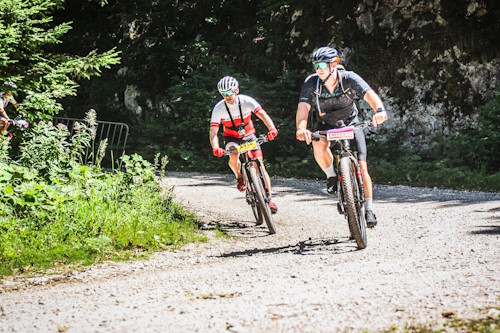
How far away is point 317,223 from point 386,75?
26.9 ft

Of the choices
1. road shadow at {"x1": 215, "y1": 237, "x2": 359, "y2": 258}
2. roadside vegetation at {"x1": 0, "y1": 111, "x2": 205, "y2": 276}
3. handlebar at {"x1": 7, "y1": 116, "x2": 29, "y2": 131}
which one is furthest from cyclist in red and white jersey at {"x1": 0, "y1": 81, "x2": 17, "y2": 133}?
road shadow at {"x1": 215, "y1": 237, "x2": 359, "y2": 258}

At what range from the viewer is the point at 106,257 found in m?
7.09

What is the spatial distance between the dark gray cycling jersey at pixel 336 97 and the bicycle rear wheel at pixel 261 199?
1366 millimetres

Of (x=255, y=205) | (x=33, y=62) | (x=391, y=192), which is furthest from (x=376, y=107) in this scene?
(x=391, y=192)

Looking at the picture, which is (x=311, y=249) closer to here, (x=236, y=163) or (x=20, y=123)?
(x=236, y=163)

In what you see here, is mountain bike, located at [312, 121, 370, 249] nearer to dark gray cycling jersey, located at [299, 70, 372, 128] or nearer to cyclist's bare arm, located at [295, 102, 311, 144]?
cyclist's bare arm, located at [295, 102, 311, 144]

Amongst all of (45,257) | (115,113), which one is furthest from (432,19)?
(45,257)

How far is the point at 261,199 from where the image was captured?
27.2ft

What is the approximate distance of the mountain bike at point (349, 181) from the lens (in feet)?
22.9

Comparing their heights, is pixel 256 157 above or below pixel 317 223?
above

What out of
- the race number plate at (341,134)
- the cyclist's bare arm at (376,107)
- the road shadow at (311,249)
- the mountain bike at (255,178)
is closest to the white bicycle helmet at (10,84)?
the mountain bike at (255,178)

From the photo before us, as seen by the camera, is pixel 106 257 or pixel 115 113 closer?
pixel 106 257

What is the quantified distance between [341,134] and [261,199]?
5.69ft

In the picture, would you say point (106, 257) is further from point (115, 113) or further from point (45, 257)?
point (115, 113)
